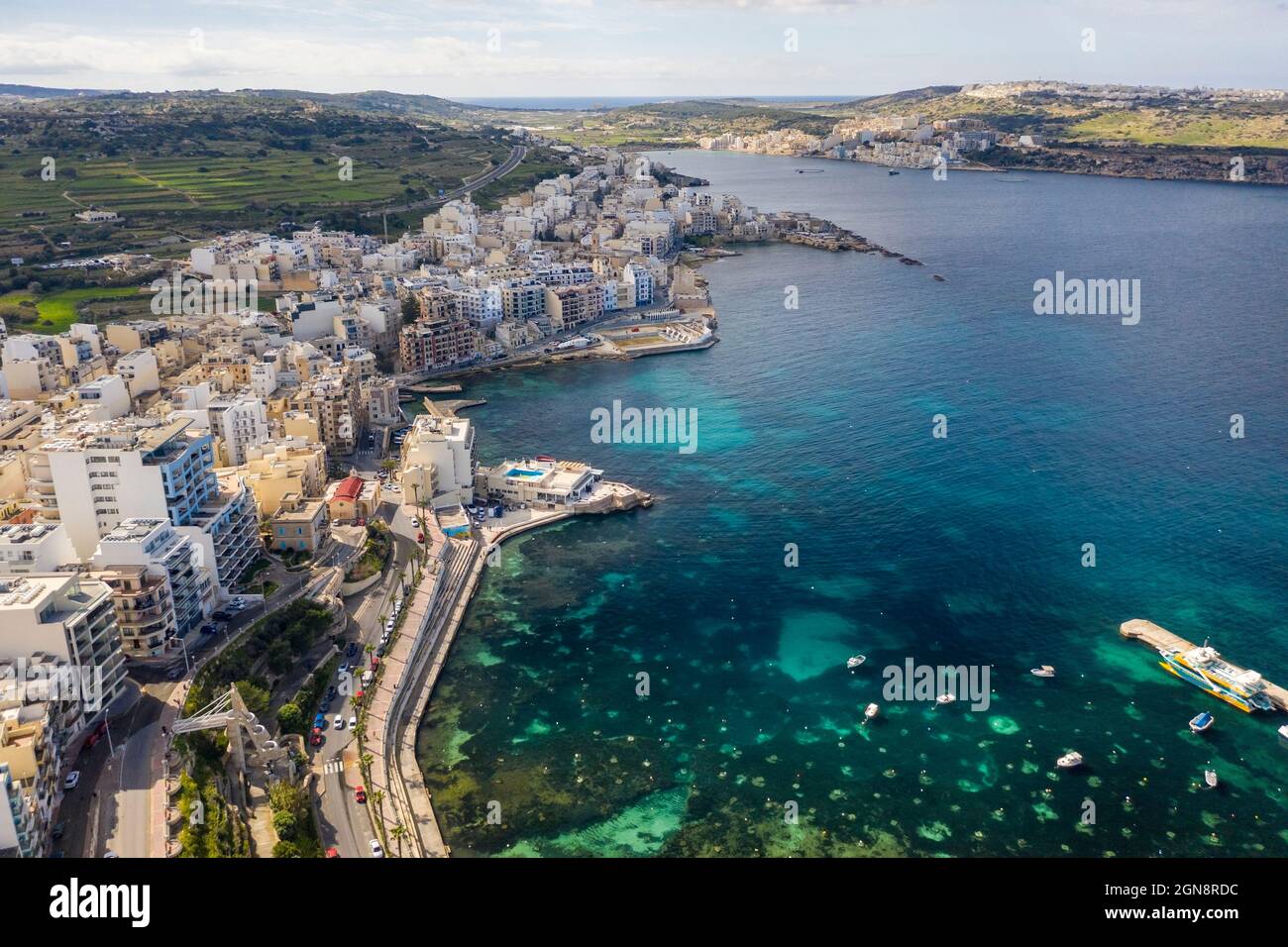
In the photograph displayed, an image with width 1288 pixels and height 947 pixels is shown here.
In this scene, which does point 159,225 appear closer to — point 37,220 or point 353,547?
point 37,220

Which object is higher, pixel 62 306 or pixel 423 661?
pixel 62 306

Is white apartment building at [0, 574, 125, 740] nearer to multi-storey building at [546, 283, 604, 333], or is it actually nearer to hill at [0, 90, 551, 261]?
multi-storey building at [546, 283, 604, 333]

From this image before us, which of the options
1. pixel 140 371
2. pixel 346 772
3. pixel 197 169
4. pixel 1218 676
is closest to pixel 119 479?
pixel 346 772

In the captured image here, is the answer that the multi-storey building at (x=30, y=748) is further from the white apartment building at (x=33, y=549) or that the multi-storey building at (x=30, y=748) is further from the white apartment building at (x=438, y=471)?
the white apartment building at (x=438, y=471)

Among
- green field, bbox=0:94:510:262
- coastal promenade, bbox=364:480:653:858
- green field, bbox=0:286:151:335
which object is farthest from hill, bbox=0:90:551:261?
coastal promenade, bbox=364:480:653:858

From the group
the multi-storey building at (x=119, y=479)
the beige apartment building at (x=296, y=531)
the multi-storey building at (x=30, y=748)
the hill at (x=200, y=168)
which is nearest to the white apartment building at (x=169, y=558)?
the multi-storey building at (x=119, y=479)

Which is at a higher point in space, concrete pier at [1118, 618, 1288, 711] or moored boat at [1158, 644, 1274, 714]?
concrete pier at [1118, 618, 1288, 711]

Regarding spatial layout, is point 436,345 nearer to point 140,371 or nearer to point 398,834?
point 140,371
